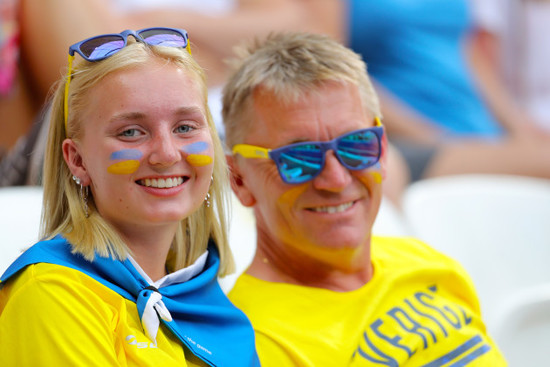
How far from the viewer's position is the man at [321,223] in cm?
121

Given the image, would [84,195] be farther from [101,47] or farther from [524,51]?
[524,51]

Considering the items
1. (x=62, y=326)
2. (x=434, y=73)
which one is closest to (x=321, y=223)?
(x=62, y=326)

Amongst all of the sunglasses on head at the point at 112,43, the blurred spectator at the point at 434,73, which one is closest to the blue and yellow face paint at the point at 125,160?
the sunglasses on head at the point at 112,43

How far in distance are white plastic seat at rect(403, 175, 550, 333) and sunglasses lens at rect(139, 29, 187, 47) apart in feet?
4.42

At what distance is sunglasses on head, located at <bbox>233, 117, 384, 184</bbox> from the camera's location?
47.5 inches

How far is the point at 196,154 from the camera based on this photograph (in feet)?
3.36

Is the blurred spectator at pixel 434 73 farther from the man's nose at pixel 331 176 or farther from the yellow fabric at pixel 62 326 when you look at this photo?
the yellow fabric at pixel 62 326

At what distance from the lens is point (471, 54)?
13.5 ft

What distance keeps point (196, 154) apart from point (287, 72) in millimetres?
282

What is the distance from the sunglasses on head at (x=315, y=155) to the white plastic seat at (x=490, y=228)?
1.09 meters

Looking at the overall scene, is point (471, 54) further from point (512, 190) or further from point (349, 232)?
point (349, 232)

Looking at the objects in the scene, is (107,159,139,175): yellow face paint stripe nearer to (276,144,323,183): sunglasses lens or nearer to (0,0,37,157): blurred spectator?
(276,144,323,183): sunglasses lens

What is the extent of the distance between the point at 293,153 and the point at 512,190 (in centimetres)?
148

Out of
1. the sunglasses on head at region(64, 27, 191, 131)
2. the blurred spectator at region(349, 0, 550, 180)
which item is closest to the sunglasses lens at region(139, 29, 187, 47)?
the sunglasses on head at region(64, 27, 191, 131)
